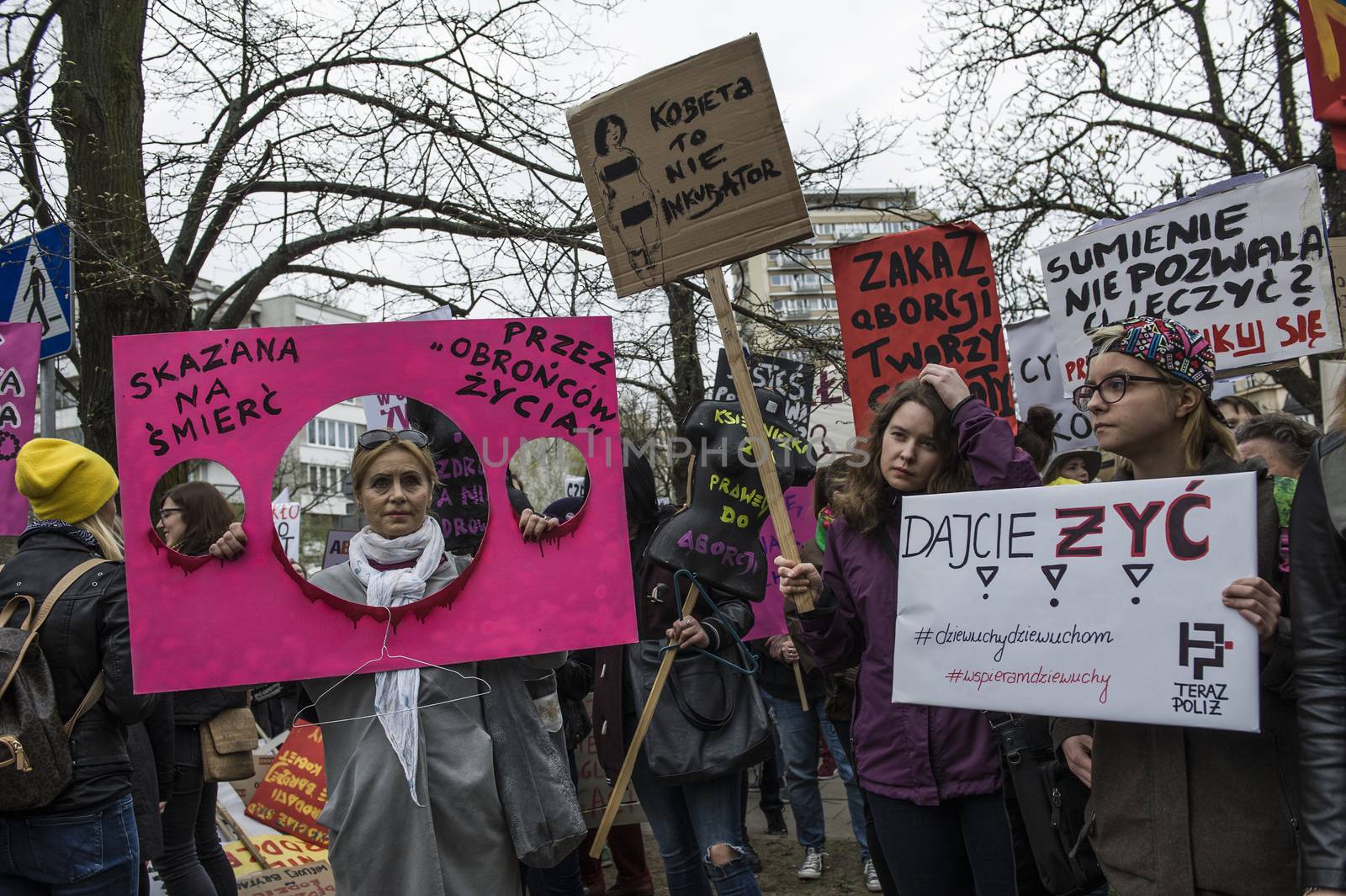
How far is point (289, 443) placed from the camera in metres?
2.87

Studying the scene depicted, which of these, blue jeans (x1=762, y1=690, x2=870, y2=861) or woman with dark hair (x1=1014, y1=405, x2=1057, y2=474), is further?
blue jeans (x1=762, y1=690, x2=870, y2=861)

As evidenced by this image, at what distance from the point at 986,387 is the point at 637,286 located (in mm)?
1627

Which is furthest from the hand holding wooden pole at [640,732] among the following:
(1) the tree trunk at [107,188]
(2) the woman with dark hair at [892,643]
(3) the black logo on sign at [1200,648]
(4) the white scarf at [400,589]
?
(1) the tree trunk at [107,188]

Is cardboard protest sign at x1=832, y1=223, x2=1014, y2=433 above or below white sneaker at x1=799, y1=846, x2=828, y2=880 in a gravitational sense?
above

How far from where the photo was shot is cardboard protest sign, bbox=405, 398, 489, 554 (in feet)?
13.9

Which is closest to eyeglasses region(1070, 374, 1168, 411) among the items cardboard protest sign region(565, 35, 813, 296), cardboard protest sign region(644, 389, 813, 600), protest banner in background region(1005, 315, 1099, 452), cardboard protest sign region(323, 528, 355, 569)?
cardboard protest sign region(565, 35, 813, 296)

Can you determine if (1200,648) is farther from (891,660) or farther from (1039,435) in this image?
(1039,435)

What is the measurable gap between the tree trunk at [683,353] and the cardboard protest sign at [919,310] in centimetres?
190

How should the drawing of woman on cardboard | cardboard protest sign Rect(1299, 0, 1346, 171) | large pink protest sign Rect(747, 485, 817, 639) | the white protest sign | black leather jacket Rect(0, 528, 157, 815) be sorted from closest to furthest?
black leather jacket Rect(0, 528, 157, 815) < cardboard protest sign Rect(1299, 0, 1346, 171) < the drawing of woman on cardboard < large pink protest sign Rect(747, 485, 817, 639) < the white protest sign

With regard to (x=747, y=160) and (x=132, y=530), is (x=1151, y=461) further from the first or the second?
(x=132, y=530)

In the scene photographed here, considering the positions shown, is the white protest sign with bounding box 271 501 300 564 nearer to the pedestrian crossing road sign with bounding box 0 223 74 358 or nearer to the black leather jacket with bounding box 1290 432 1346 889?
the pedestrian crossing road sign with bounding box 0 223 74 358

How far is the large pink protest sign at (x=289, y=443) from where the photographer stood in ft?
8.99

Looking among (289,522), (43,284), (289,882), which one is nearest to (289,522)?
(289,522)

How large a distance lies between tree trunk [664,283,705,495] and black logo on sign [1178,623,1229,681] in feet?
13.8
